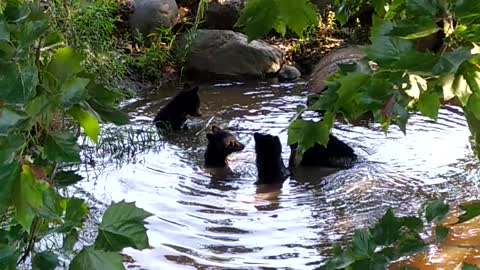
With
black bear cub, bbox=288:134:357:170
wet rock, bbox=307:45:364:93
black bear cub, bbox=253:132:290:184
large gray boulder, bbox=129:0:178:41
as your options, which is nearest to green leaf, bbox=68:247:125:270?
black bear cub, bbox=253:132:290:184

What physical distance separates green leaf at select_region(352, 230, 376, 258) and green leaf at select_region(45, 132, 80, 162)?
14.8 inches

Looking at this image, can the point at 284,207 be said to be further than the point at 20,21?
Yes

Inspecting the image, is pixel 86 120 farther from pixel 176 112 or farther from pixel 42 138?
pixel 176 112

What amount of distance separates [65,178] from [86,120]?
0.19 meters

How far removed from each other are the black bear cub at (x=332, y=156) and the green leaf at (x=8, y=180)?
274 inches

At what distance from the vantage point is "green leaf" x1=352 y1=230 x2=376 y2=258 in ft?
3.54

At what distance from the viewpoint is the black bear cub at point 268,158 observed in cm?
762

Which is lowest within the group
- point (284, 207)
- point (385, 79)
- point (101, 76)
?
point (284, 207)

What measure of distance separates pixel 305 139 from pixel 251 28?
0.66 ft

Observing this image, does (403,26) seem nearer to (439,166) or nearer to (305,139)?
(305,139)

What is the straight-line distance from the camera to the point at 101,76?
7410 mm

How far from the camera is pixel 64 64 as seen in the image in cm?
113

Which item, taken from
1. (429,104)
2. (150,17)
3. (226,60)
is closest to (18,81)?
(429,104)

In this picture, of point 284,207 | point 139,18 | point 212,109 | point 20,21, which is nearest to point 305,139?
point 20,21
